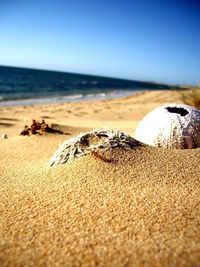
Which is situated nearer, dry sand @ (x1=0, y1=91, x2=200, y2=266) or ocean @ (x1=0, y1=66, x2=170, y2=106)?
dry sand @ (x1=0, y1=91, x2=200, y2=266)

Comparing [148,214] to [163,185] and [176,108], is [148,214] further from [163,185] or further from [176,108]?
[176,108]

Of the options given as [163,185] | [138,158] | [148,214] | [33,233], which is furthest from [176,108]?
[33,233]

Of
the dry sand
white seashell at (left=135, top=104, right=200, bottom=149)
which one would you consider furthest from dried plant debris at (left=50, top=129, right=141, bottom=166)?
white seashell at (left=135, top=104, right=200, bottom=149)

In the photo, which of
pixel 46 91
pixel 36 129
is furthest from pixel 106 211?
pixel 46 91

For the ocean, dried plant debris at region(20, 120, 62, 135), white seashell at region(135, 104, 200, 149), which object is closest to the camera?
white seashell at region(135, 104, 200, 149)

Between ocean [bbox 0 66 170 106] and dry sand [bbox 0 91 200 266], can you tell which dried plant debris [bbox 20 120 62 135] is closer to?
dry sand [bbox 0 91 200 266]
